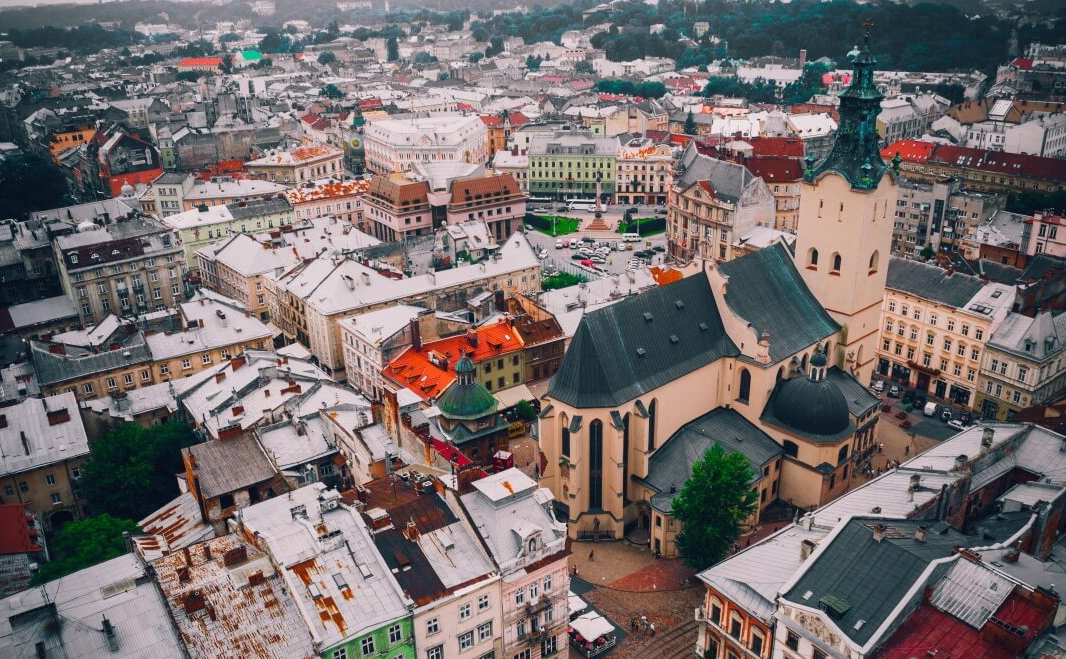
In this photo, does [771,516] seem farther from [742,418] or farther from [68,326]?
[68,326]

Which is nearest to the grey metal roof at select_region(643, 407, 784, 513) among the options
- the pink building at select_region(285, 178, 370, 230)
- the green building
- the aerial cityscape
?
the aerial cityscape

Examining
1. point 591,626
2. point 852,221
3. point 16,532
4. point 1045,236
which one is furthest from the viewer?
point 1045,236

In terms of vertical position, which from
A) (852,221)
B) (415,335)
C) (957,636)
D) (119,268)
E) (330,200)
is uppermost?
(852,221)

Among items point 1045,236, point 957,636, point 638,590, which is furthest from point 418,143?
point 957,636

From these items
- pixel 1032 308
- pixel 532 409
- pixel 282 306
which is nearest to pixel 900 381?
pixel 1032 308

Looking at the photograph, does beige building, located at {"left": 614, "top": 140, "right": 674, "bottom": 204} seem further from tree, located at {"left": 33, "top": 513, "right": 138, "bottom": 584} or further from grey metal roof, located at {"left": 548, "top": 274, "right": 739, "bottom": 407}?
tree, located at {"left": 33, "top": 513, "right": 138, "bottom": 584}

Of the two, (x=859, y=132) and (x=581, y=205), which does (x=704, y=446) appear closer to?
(x=859, y=132)
